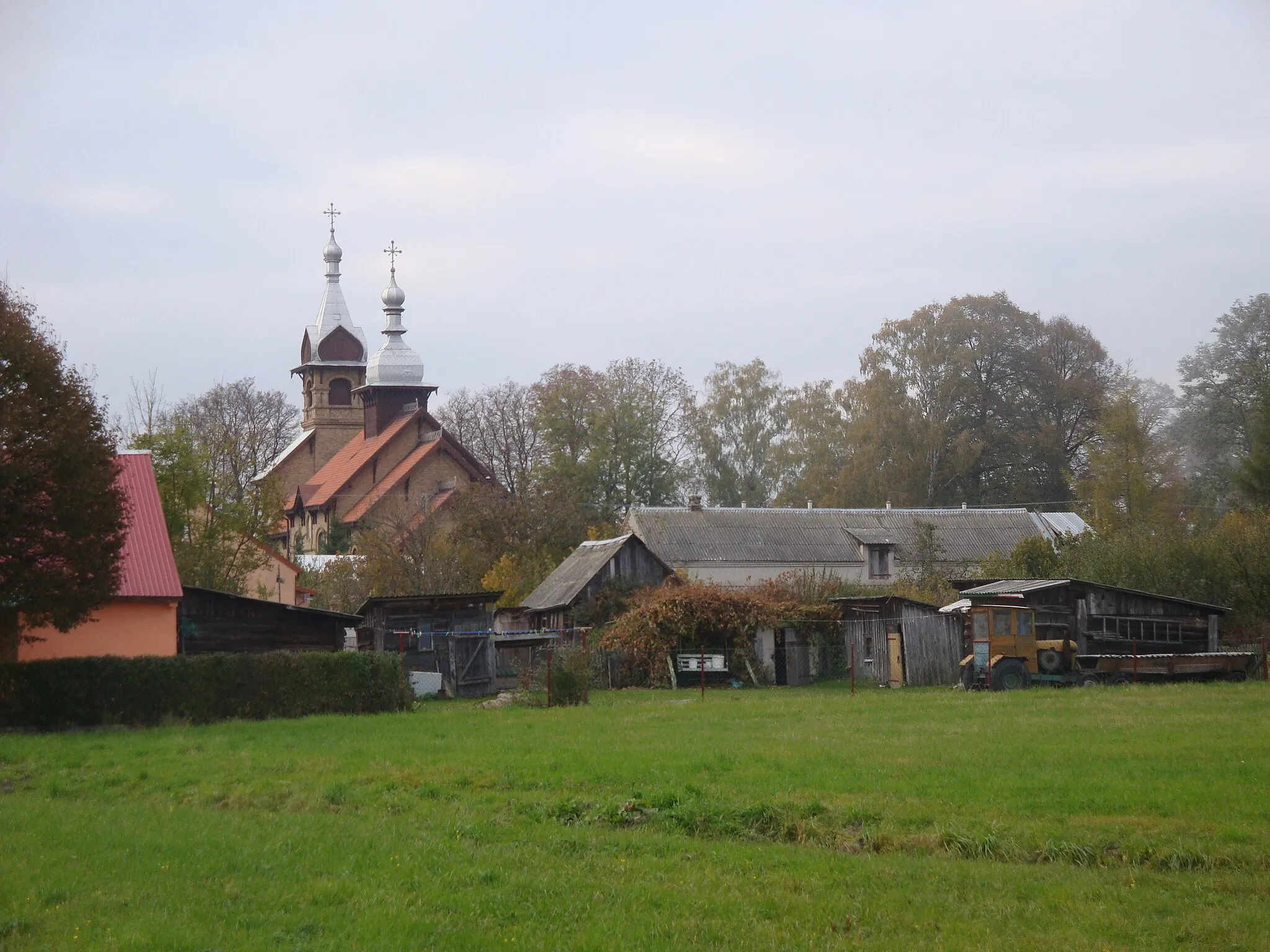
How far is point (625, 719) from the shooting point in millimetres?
23875

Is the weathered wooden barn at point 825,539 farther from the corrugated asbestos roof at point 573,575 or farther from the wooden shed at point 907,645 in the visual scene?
the wooden shed at point 907,645

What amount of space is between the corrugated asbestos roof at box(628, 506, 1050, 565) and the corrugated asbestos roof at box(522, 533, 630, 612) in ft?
22.9

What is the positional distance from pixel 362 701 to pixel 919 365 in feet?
158

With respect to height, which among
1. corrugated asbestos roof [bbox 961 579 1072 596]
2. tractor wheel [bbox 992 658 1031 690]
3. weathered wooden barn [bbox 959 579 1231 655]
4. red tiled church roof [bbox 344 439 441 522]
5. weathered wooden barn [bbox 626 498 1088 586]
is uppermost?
red tiled church roof [bbox 344 439 441 522]

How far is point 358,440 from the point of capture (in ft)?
269

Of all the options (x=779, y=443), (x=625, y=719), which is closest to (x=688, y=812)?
(x=625, y=719)

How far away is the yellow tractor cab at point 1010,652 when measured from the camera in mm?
30234

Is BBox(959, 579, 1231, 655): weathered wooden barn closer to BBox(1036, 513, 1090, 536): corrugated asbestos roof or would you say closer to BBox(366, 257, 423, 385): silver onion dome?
BBox(1036, 513, 1090, 536): corrugated asbestos roof


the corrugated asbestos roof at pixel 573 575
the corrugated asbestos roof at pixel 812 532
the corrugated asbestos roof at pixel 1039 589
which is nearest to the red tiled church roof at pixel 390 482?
the corrugated asbestos roof at pixel 812 532

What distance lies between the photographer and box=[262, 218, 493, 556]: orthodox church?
72.7m

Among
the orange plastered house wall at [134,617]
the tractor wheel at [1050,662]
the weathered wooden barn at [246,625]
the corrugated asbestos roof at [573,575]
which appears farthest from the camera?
the corrugated asbestos roof at [573,575]

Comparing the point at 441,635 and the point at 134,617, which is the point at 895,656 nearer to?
the point at 441,635

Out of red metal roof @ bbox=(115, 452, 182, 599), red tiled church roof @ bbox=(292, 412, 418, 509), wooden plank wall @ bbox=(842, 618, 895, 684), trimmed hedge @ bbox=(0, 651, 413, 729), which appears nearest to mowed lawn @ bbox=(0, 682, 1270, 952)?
trimmed hedge @ bbox=(0, 651, 413, 729)

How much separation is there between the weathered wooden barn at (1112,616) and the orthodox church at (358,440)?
3592 cm
